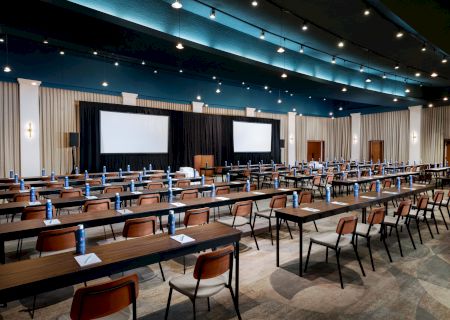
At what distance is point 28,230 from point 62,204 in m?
1.68

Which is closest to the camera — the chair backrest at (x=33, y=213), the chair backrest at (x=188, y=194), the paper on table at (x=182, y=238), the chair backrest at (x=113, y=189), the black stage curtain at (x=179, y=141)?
the paper on table at (x=182, y=238)

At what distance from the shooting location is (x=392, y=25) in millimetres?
7547

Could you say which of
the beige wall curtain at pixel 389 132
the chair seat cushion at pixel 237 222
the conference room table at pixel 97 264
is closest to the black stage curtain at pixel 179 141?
the beige wall curtain at pixel 389 132

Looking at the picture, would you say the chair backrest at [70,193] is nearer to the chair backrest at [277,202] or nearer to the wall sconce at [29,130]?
the chair backrest at [277,202]

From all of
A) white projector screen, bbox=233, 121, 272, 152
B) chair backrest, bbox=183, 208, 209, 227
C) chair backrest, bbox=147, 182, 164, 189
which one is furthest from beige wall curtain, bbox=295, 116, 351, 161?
chair backrest, bbox=183, 208, 209, 227

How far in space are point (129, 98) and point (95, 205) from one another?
9.07 meters

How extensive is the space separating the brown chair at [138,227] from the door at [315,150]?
18.5 metres

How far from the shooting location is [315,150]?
21391mm

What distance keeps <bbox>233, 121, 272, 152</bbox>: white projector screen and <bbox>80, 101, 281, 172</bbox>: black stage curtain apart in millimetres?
259

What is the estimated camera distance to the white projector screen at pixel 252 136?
16672mm

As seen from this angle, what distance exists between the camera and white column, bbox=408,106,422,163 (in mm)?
16594

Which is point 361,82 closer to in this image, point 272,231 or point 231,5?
point 231,5

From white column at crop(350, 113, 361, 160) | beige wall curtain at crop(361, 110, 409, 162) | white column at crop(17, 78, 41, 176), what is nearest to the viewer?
white column at crop(17, 78, 41, 176)

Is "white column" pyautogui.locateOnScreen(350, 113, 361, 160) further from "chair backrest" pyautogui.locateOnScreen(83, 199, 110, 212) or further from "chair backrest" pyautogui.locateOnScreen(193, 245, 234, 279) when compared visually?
"chair backrest" pyautogui.locateOnScreen(193, 245, 234, 279)
